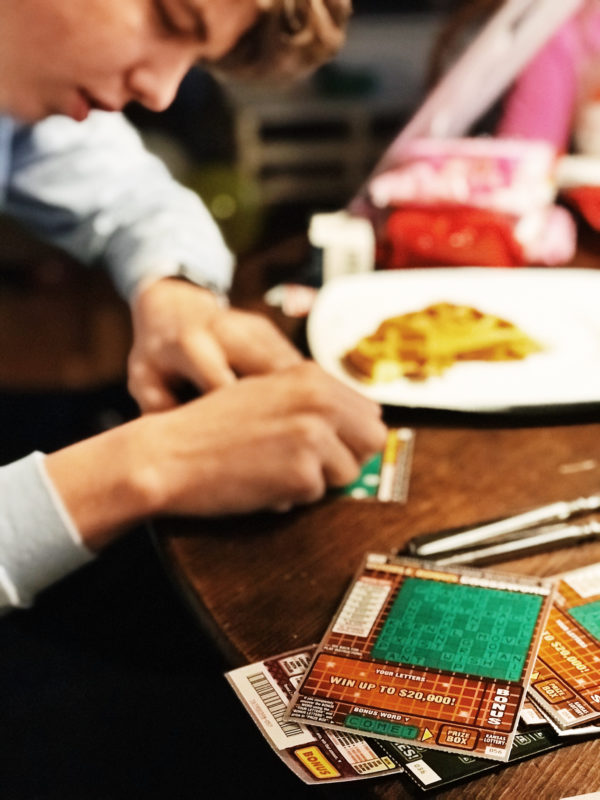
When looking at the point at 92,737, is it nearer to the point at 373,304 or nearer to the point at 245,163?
the point at 373,304

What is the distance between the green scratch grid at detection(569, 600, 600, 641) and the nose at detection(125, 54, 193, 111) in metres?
0.65

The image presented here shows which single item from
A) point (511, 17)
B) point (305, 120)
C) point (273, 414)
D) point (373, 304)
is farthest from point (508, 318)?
point (305, 120)

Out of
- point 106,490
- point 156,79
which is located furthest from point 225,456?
point 156,79

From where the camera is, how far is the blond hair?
0.86m

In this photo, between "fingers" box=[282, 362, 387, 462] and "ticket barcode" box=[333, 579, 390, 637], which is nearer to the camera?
"ticket barcode" box=[333, 579, 390, 637]

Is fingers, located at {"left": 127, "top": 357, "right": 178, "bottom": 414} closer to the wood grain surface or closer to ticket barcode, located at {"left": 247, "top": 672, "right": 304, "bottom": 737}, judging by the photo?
the wood grain surface

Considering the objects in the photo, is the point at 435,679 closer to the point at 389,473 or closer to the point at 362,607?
the point at 362,607

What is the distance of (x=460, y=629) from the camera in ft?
1.63

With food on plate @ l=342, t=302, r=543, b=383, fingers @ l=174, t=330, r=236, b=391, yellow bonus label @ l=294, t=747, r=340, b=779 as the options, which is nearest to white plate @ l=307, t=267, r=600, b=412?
food on plate @ l=342, t=302, r=543, b=383

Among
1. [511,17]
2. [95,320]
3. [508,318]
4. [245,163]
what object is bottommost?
[95,320]

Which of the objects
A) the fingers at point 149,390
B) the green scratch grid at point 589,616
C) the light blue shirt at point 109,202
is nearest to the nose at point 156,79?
the light blue shirt at point 109,202

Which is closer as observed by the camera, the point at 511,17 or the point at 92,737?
the point at 92,737

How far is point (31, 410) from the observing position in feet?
3.40

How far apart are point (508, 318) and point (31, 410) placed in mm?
603
